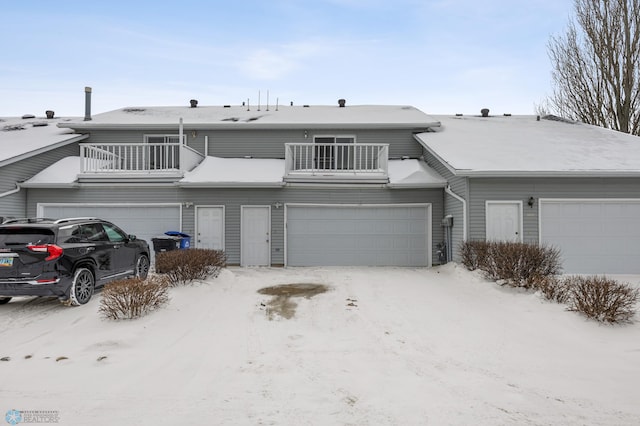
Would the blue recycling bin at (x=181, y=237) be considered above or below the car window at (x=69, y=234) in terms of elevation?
below

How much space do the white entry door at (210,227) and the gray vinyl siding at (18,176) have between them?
18.7ft

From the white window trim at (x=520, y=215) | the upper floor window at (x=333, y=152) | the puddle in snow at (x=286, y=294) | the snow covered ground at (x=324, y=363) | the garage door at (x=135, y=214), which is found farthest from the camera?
the upper floor window at (x=333, y=152)

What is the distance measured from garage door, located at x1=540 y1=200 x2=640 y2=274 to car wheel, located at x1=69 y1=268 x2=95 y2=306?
11.2 m

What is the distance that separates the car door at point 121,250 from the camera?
7768 millimetres

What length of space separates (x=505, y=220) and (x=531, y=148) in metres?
3.20

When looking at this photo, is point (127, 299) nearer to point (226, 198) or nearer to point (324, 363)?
point (324, 363)

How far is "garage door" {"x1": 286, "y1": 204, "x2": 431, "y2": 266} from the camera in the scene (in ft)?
40.4

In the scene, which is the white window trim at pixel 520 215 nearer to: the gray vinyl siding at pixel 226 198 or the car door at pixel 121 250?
the gray vinyl siding at pixel 226 198

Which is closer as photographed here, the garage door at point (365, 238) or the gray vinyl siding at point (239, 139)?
the garage door at point (365, 238)

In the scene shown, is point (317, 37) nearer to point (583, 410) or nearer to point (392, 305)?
point (392, 305)

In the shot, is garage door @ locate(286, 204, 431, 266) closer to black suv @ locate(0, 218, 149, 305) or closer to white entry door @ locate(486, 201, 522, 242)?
white entry door @ locate(486, 201, 522, 242)

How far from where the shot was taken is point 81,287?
6746mm

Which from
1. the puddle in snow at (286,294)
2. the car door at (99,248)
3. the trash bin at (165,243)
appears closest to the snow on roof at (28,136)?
the trash bin at (165,243)

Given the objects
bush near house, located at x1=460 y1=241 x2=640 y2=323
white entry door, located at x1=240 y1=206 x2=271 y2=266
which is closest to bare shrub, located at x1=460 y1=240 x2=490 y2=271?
bush near house, located at x1=460 y1=241 x2=640 y2=323
